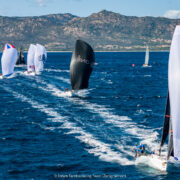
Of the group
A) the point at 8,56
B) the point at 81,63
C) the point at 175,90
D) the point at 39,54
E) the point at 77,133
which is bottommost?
the point at 77,133

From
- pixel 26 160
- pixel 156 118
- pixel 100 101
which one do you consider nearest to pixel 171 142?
pixel 26 160

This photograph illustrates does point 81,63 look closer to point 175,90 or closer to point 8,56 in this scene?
point 8,56

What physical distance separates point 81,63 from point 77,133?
31.0 m

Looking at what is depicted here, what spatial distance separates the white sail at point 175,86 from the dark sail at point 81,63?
46.2 metres

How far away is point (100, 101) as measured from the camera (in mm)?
76062

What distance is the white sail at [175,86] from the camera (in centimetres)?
3319

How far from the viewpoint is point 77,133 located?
50.8 meters

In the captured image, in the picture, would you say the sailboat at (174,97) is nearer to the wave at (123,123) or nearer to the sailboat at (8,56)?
the wave at (123,123)

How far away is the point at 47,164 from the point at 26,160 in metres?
2.81

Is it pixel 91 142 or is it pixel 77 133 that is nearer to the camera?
pixel 91 142

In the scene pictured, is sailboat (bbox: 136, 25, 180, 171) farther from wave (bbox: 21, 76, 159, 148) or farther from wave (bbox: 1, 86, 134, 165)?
wave (bbox: 21, 76, 159, 148)

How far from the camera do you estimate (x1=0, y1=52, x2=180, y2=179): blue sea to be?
38250 millimetres

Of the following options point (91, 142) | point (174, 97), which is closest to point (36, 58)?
point (91, 142)

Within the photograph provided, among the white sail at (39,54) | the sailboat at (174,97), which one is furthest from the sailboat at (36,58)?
the sailboat at (174,97)
